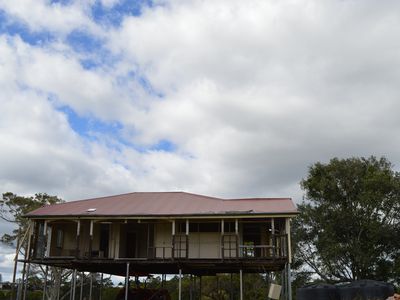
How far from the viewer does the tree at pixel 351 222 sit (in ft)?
125

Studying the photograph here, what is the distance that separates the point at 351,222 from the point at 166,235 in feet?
55.7

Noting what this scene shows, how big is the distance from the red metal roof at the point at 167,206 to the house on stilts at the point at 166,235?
1.6 inches

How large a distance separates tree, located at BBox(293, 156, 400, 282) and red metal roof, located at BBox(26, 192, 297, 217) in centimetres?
1247

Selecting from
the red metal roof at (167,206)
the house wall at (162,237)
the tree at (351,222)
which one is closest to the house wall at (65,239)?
the red metal roof at (167,206)

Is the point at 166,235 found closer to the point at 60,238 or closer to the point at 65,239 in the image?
the point at 65,239

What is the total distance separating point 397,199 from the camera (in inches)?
1512

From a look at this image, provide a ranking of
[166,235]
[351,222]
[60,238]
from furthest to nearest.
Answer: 1. [351,222]
2. [60,238]
3. [166,235]

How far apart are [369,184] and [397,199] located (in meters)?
2.37

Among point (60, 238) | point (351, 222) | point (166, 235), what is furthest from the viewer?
point (351, 222)

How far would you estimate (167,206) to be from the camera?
1085 inches

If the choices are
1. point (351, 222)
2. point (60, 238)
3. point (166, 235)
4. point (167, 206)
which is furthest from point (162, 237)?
point (351, 222)

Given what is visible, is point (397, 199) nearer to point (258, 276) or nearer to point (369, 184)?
point (369, 184)

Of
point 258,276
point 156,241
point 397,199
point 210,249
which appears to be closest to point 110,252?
point 156,241

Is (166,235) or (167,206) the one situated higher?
(167,206)
